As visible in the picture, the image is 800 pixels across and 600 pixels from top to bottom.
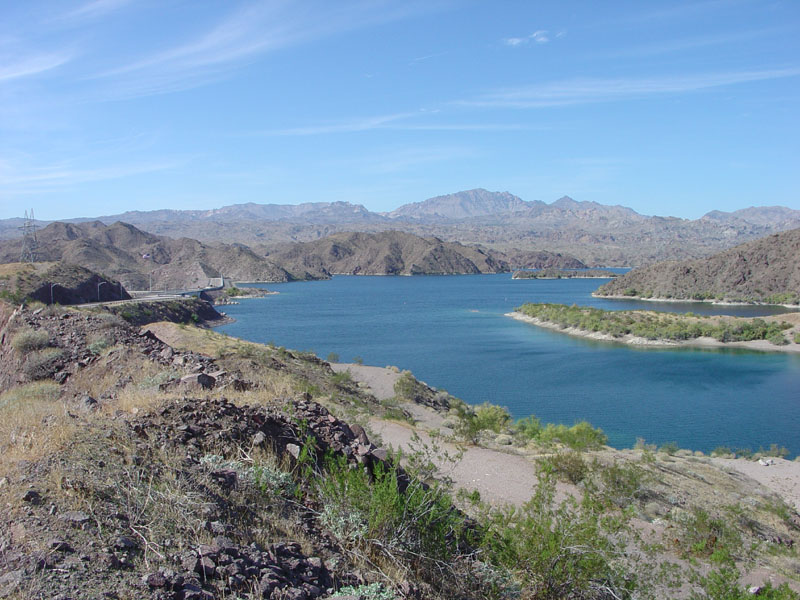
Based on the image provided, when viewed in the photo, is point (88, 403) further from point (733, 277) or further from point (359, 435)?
point (733, 277)

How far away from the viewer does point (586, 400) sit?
3816cm

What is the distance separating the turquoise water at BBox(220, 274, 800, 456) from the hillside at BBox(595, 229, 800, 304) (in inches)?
842

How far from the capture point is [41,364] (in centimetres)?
1280

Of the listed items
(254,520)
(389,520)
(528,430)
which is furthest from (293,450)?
(528,430)

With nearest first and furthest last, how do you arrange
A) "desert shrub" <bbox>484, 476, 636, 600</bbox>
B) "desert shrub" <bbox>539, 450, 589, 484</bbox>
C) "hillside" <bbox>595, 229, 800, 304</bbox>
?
"desert shrub" <bbox>484, 476, 636, 600</bbox> → "desert shrub" <bbox>539, 450, 589, 484</bbox> → "hillside" <bbox>595, 229, 800, 304</bbox>

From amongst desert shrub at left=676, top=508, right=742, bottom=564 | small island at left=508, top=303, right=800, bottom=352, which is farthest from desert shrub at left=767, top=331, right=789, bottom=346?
desert shrub at left=676, top=508, right=742, bottom=564

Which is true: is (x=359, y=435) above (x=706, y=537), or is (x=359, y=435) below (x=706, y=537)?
above

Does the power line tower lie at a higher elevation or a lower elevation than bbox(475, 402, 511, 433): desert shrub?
higher

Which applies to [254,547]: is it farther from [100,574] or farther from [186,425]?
[186,425]

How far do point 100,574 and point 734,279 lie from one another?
135142 mm

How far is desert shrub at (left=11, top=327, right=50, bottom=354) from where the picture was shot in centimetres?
1384

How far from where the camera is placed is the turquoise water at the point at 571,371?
3341 cm

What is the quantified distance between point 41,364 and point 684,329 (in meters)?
68.5

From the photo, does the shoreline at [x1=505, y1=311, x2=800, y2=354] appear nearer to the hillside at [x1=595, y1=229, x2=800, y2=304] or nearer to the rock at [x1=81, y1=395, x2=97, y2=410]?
the hillside at [x1=595, y1=229, x2=800, y2=304]
